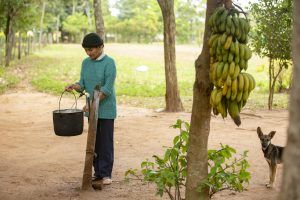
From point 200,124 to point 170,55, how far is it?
9.04 meters

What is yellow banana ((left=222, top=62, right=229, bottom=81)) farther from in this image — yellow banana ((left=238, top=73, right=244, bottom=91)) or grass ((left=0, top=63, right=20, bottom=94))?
grass ((left=0, top=63, right=20, bottom=94))

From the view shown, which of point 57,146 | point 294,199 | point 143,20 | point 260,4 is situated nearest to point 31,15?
point 260,4

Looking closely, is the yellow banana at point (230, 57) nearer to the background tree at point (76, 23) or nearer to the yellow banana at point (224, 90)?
the yellow banana at point (224, 90)

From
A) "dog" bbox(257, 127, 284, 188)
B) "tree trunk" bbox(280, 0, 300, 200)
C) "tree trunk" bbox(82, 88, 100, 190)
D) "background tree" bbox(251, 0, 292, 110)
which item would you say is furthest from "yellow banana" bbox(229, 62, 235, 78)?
"background tree" bbox(251, 0, 292, 110)

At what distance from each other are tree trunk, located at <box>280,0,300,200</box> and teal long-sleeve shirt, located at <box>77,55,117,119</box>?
15.4ft

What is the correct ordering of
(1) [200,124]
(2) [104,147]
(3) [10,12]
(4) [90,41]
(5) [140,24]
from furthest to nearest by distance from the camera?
(5) [140,24]
(3) [10,12]
(2) [104,147]
(4) [90,41]
(1) [200,124]

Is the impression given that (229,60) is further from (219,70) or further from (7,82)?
(7,82)

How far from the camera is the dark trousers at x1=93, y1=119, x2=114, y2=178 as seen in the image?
628 cm

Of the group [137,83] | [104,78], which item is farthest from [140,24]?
[104,78]

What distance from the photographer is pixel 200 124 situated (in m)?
4.19

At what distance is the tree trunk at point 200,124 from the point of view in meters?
4.08

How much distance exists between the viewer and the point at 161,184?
14.8ft

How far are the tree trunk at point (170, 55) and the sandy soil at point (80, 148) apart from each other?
46 centimetres

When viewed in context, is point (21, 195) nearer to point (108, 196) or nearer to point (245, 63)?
point (108, 196)
